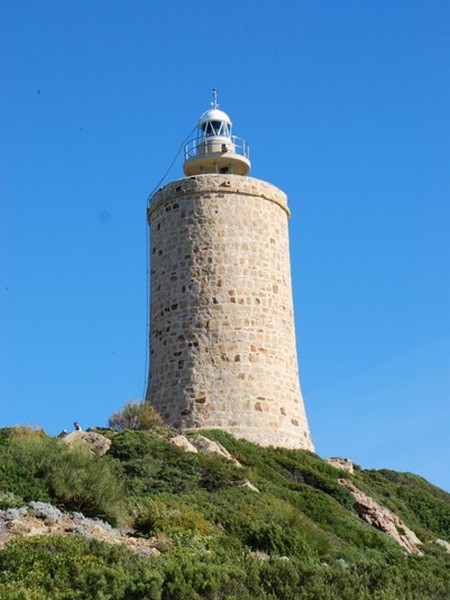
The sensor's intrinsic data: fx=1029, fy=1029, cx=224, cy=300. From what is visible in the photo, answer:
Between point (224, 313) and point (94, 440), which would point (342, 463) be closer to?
point (224, 313)

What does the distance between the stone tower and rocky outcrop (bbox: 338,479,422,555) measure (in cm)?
316

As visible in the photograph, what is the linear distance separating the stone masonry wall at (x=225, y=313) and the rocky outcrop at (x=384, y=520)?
3.16 metres

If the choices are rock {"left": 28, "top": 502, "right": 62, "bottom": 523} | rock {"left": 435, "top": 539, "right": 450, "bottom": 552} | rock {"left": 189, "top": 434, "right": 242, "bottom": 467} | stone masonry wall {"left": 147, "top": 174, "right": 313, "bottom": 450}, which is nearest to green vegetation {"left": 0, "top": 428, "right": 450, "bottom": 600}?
rock {"left": 28, "top": 502, "right": 62, "bottom": 523}

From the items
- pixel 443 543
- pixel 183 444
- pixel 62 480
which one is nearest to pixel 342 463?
pixel 443 543

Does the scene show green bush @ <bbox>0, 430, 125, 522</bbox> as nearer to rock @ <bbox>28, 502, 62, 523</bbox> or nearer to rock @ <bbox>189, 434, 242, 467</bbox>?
rock @ <bbox>28, 502, 62, 523</bbox>

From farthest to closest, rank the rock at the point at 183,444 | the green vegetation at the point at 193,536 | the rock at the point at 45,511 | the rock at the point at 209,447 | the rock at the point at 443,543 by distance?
the rock at the point at 443,543 < the rock at the point at 209,447 < the rock at the point at 183,444 < the rock at the point at 45,511 < the green vegetation at the point at 193,536

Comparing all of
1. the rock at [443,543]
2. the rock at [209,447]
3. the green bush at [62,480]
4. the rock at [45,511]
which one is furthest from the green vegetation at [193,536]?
the rock at [209,447]

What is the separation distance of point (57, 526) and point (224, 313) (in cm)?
1385

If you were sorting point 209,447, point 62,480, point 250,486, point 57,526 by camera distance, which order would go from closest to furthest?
point 57,526 < point 62,480 < point 250,486 < point 209,447

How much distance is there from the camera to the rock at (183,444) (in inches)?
801

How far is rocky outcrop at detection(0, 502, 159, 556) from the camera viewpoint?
12.7 meters

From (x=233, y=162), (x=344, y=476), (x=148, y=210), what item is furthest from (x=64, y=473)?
(x=233, y=162)

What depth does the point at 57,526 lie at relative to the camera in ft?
43.2

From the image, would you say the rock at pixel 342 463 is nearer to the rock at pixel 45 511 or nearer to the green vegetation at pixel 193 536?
the green vegetation at pixel 193 536
